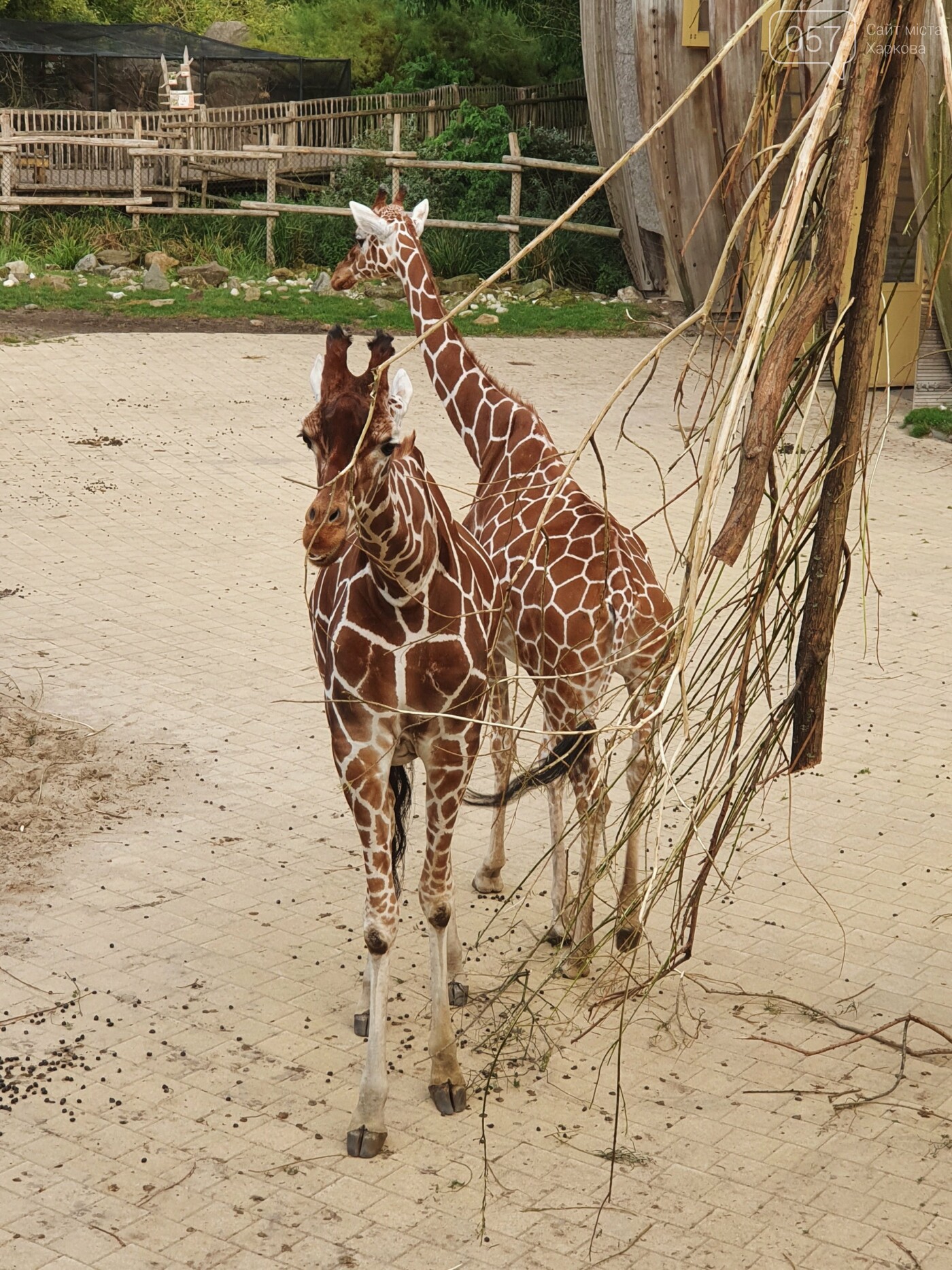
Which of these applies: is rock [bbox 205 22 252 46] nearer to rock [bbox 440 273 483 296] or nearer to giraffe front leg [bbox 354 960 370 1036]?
rock [bbox 440 273 483 296]

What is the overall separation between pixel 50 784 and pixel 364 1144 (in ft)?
9.67

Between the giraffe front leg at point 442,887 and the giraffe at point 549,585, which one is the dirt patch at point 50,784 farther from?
the giraffe front leg at point 442,887

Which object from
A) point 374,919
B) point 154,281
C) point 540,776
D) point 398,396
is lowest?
point 374,919

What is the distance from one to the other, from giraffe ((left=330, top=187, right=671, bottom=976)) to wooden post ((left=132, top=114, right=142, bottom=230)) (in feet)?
48.9

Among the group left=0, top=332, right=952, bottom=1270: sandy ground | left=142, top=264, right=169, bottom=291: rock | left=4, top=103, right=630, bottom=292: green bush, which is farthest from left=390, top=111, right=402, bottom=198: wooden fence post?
left=0, top=332, right=952, bottom=1270: sandy ground

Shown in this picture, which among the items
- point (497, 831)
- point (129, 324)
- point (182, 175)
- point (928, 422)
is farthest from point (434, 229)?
point (497, 831)

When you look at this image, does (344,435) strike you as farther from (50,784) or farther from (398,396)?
(50,784)

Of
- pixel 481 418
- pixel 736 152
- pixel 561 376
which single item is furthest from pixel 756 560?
pixel 561 376

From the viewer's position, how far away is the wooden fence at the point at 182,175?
19172 millimetres

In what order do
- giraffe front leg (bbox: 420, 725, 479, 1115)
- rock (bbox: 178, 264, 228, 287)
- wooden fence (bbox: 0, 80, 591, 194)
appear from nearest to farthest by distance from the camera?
giraffe front leg (bbox: 420, 725, 479, 1115) → rock (bbox: 178, 264, 228, 287) → wooden fence (bbox: 0, 80, 591, 194)

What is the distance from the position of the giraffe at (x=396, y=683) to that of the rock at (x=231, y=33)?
27.8 meters

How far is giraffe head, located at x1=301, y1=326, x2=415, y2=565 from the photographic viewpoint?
3.59m

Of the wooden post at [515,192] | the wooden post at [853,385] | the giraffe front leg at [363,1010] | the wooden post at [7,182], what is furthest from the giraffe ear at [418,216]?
the wooden post at [7,182]

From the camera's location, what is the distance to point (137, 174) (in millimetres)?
20312
